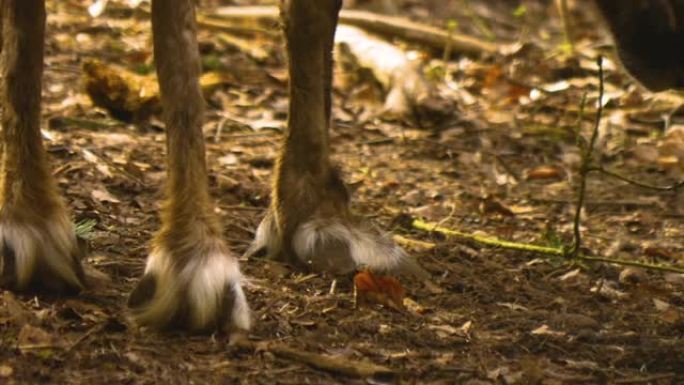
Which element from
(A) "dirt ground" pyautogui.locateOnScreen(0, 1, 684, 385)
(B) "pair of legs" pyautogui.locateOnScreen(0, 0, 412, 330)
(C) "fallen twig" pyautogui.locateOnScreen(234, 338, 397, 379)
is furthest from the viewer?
(B) "pair of legs" pyautogui.locateOnScreen(0, 0, 412, 330)

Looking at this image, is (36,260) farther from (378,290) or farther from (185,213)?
(378,290)

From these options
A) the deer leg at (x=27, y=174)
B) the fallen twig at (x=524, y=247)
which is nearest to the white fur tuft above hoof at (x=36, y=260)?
the deer leg at (x=27, y=174)

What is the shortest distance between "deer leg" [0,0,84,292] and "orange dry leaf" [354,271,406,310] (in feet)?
2.97

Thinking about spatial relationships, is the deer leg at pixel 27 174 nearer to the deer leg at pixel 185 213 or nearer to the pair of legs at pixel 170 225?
the pair of legs at pixel 170 225

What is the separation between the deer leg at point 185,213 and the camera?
3.92 meters

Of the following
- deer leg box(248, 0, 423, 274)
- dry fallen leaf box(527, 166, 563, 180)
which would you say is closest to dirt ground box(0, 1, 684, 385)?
dry fallen leaf box(527, 166, 563, 180)

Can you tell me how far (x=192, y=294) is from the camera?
3881mm

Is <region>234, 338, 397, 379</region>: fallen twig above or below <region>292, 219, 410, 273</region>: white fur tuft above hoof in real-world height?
below

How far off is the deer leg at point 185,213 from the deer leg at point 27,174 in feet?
1.11

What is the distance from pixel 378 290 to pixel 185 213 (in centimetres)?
83

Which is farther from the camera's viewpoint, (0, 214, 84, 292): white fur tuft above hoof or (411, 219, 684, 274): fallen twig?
(411, 219, 684, 274): fallen twig

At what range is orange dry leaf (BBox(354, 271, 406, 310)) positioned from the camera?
175 inches

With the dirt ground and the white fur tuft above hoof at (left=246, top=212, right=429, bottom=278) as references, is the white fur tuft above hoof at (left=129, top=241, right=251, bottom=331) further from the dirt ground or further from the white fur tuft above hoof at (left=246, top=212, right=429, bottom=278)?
the white fur tuft above hoof at (left=246, top=212, right=429, bottom=278)

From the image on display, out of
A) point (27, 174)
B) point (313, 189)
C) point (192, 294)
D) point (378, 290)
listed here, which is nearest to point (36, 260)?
point (27, 174)
